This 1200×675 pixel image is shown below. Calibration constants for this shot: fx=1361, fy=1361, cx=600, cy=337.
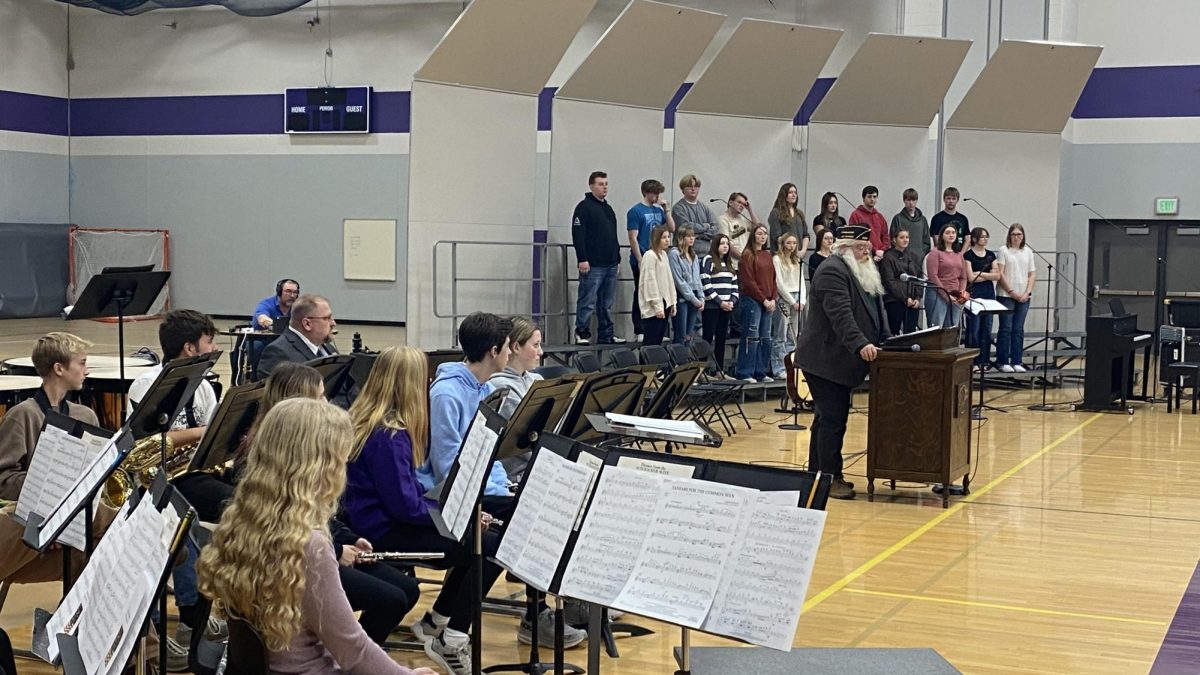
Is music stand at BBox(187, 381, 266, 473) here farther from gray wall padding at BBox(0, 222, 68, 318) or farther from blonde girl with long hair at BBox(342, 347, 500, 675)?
gray wall padding at BBox(0, 222, 68, 318)

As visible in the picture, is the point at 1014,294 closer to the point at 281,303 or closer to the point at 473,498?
the point at 281,303

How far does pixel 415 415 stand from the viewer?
5020 millimetres

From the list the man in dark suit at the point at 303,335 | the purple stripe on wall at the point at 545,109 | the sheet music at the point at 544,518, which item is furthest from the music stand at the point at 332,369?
the purple stripe on wall at the point at 545,109

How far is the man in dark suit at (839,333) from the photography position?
826cm

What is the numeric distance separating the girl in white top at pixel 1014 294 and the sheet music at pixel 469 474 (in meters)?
12.0

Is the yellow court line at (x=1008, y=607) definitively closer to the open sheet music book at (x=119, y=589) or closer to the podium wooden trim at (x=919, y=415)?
the podium wooden trim at (x=919, y=415)

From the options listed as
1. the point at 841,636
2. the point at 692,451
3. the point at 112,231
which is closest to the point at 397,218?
the point at 112,231

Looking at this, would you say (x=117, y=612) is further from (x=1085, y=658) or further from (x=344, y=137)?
(x=344, y=137)

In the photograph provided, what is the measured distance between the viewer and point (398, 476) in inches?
196

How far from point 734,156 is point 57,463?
37.1ft

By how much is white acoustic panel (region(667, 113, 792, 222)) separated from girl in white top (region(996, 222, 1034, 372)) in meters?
2.67

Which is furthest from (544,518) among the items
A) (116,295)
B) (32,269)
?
(32,269)

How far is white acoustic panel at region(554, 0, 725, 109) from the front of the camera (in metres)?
13.1

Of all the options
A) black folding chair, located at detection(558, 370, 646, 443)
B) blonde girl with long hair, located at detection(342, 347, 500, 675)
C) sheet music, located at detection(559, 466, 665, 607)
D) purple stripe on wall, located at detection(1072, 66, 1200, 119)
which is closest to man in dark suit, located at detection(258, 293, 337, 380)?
black folding chair, located at detection(558, 370, 646, 443)
